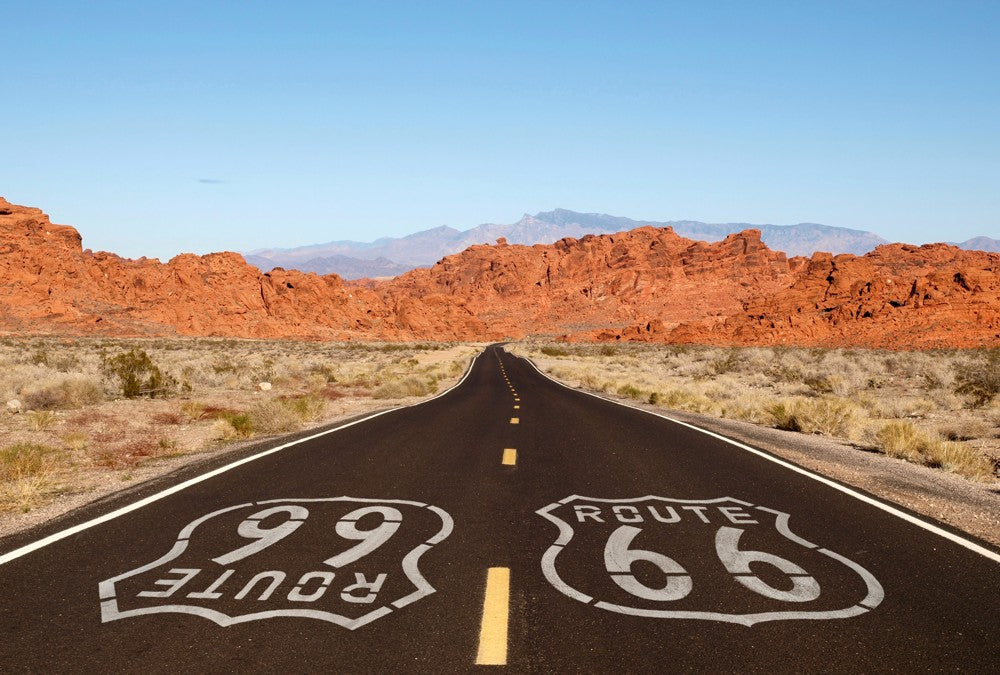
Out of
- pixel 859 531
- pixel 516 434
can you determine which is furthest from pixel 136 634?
pixel 516 434

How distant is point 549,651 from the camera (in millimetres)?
3689

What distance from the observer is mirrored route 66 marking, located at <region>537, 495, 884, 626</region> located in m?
4.34

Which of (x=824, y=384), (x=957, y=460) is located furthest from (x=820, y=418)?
(x=824, y=384)

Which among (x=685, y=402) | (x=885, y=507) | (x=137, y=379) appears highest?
(x=885, y=507)

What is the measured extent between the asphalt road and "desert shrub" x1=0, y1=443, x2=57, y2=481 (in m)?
2.66

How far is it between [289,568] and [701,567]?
10.3 feet

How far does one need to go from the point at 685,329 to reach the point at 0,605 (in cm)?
9051

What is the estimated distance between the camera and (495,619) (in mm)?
4098

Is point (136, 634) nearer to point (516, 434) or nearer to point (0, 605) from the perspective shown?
point (0, 605)

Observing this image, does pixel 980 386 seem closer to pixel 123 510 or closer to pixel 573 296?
pixel 123 510

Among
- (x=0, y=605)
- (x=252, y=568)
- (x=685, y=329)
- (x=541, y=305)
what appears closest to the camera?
(x=0, y=605)

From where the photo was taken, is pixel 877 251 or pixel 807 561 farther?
pixel 877 251

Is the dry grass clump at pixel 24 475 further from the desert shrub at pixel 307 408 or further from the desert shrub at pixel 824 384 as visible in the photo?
the desert shrub at pixel 824 384

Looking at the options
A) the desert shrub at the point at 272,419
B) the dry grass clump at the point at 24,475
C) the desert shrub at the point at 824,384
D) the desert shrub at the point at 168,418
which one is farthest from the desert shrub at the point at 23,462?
the desert shrub at the point at 824,384
